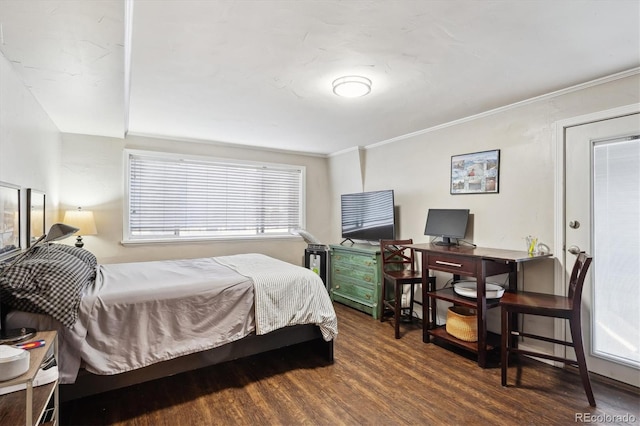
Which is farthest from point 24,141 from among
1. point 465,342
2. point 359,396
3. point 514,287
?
point 514,287

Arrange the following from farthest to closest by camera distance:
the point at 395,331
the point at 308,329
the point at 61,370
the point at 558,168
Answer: the point at 395,331
the point at 308,329
the point at 558,168
the point at 61,370

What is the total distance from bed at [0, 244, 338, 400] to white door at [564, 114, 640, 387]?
200 cm

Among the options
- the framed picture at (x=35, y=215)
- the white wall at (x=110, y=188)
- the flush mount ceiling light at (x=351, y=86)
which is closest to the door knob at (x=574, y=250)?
the flush mount ceiling light at (x=351, y=86)

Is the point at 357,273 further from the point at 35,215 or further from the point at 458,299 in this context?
the point at 35,215

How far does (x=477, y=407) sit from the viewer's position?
200 centimetres

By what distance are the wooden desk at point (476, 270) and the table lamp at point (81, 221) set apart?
342 cm

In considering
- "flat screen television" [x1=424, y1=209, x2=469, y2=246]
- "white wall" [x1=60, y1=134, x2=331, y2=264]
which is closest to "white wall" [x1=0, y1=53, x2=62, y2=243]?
"white wall" [x1=60, y1=134, x2=331, y2=264]

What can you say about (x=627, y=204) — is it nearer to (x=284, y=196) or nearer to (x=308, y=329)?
(x=308, y=329)

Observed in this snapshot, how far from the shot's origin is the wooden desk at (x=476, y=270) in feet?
8.24

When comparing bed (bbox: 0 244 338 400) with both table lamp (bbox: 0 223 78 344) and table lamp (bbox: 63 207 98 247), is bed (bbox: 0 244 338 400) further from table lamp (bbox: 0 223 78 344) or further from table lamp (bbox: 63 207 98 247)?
table lamp (bbox: 63 207 98 247)

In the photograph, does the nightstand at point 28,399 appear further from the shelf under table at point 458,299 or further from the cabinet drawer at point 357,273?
the cabinet drawer at point 357,273

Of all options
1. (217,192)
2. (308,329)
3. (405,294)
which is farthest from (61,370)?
(405,294)

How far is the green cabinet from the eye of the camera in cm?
378

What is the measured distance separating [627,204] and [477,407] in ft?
5.82
